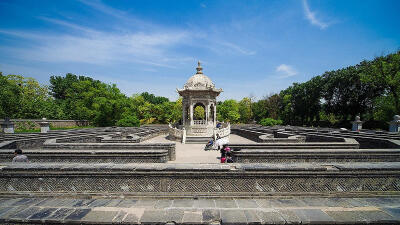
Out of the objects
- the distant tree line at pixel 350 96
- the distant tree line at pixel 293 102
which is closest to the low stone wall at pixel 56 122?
the distant tree line at pixel 293 102

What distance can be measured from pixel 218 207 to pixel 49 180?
485 centimetres

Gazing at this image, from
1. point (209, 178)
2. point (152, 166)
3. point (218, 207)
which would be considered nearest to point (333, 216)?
point (218, 207)

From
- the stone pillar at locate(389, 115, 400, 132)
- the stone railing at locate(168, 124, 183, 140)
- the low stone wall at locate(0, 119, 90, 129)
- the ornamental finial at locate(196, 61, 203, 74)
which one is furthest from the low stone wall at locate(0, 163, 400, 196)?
the low stone wall at locate(0, 119, 90, 129)

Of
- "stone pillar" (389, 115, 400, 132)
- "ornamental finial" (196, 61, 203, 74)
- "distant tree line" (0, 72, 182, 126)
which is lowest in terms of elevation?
"stone pillar" (389, 115, 400, 132)

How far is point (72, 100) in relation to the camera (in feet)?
134

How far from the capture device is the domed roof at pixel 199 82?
21469 mm

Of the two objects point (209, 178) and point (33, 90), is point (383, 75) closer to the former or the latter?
point (209, 178)

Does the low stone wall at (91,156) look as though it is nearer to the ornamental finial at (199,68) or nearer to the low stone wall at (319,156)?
the low stone wall at (319,156)

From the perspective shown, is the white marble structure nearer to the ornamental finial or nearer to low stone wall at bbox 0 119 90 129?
the ornamental finial

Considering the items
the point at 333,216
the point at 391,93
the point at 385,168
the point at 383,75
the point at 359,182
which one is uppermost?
the point at 383,75

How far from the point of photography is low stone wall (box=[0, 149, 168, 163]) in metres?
7.93

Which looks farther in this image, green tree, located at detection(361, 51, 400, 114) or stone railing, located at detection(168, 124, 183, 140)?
green tree, located at detection(361, 51, 400, 114)

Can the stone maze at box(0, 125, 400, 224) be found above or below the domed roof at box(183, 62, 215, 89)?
below

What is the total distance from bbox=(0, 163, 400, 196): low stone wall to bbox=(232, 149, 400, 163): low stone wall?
3.07 meters
